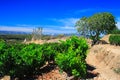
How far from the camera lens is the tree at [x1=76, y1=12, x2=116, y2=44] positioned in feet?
200

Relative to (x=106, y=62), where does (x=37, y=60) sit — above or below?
above

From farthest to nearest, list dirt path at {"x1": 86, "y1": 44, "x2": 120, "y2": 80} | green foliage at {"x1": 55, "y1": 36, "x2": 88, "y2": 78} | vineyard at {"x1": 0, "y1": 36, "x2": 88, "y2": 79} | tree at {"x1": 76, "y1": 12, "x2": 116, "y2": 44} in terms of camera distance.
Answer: tree at {"x1": 76, "y1": 12, "x2": 116, "y2": 44}, dirt path at {"x1": 86, "y1": 44, "x2": 120, "y2": 80}, vineyard at {"x1": 0, "y1": 36, "x2": 88, "y2": 79}, green foliage at {"x1": 55, "y1": 36, "x2": 88, "y2": 78}

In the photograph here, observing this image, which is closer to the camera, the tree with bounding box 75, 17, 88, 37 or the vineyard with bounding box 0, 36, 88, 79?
the vineyard with bounding box 0, 36, 88, 79

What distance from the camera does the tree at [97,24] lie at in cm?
6109

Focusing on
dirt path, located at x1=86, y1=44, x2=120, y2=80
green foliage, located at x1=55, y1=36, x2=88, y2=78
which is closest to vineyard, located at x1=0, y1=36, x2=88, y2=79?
green foliage, located at x1=55, y1=36, x2=88, y2=78

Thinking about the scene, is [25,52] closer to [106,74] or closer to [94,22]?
[106,74]

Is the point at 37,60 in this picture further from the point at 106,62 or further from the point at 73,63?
the point at 106,62

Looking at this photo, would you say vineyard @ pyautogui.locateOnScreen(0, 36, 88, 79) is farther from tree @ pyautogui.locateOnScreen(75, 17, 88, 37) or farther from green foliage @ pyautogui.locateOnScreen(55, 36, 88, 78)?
tree @ pyautogui.locateOnScreen(75, 17, 88, 37)

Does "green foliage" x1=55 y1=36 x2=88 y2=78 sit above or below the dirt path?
above

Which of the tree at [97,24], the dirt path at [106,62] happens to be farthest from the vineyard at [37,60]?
the tree at [97,24]

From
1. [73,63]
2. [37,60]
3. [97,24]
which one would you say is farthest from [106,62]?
[97,24]

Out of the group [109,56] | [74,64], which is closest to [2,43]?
[74,64]

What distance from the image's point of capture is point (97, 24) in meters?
61.4

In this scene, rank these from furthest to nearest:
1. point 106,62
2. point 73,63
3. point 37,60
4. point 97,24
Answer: point 97,24, point 106,62, point 37,60, point 73,63
